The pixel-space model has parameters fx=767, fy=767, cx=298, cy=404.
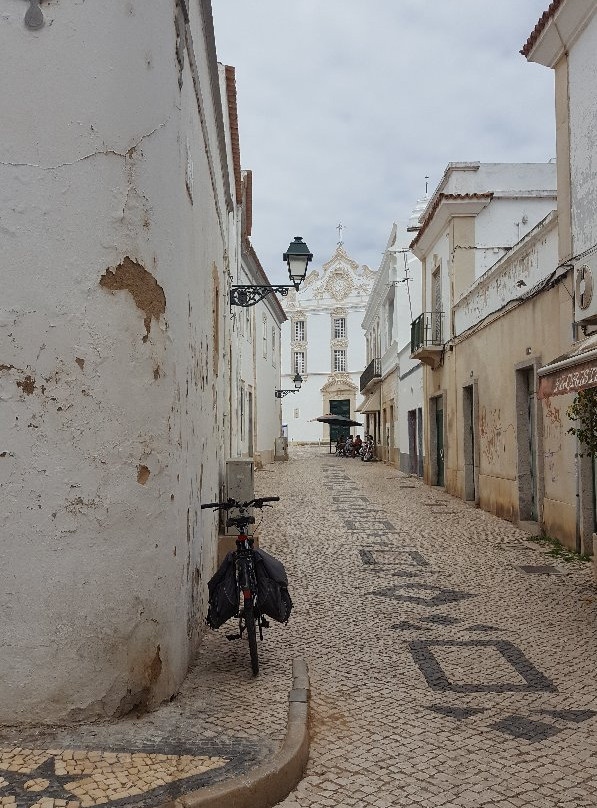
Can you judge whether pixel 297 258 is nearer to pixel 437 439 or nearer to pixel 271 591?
pixel 271 591

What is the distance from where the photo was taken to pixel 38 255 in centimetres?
355

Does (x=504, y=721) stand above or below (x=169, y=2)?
below

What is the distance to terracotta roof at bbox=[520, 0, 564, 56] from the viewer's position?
8945 mm

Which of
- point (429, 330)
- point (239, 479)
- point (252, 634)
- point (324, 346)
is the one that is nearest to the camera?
point (252, 634)

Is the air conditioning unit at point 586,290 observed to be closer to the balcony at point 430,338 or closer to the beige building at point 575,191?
the beige building at point 575,191

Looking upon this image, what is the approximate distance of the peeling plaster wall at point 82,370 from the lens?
3521 millimetres

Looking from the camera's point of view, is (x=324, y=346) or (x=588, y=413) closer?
(x=588, y=413)

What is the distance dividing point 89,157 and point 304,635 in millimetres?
3610

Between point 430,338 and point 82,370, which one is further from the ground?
point 430,338

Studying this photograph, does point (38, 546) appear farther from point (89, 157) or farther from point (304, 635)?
point (304, 635)

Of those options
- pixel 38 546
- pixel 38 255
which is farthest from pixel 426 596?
pixel 38 255

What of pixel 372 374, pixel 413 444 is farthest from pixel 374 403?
pixel 413 444

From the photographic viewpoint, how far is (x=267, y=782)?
3123mm

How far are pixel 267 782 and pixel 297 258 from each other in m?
8.21
